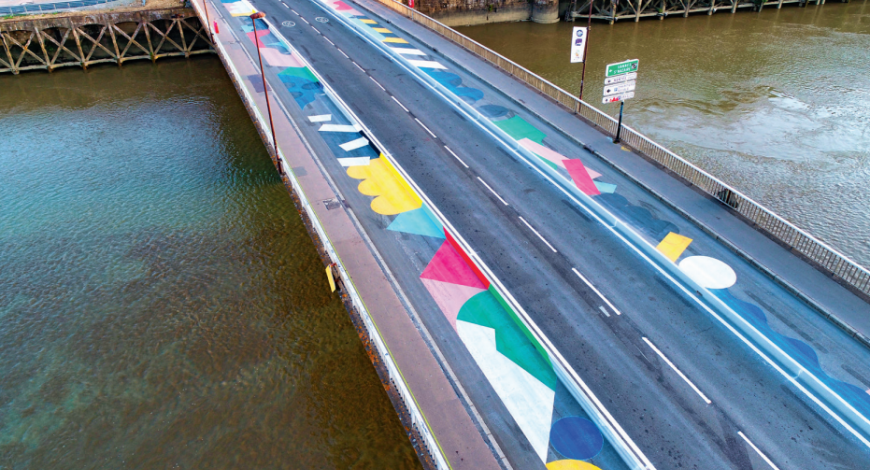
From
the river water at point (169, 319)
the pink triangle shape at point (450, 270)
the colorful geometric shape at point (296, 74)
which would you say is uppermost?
the colorful geometric shape at point (296, 74)

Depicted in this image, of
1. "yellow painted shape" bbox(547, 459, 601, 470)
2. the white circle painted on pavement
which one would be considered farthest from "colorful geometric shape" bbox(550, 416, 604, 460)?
the white circle painted on pavement

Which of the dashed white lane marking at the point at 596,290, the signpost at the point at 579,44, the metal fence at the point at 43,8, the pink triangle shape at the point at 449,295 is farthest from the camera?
the metal fence at the point at 43,8

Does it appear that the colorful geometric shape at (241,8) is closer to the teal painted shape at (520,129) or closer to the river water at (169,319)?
the river water at (169,319)

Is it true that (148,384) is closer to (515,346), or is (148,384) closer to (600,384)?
(515,346)

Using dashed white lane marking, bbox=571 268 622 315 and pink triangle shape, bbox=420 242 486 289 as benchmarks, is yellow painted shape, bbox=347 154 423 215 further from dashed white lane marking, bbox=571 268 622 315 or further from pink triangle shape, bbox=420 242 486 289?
dashed white lane marking, bbox=571 268 622 315

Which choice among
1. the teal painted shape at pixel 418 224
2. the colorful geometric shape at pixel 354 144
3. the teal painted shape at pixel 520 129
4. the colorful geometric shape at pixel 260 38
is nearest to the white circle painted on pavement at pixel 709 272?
the teal painted shape at pixel 418 224

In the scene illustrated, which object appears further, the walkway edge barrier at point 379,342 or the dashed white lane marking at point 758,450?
the dashed white lane marking at point 758,450

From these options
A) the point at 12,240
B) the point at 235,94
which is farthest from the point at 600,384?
the point at 235,94
